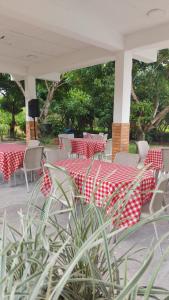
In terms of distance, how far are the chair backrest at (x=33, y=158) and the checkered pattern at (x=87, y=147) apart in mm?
1884

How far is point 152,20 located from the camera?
4668mm

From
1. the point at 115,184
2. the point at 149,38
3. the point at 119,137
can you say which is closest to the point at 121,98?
the point at 119,137

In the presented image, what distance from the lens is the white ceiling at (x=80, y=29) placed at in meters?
3.91

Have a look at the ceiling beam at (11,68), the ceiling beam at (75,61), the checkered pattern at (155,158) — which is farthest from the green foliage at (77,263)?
the ceiling beam at (11,68)

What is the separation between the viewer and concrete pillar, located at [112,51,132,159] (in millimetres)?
5531

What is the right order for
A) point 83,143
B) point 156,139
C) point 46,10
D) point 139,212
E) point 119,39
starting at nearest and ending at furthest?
1. point 139,212
2. point 46,10
3. point 119,39
4. point 83,143
5. point 156,139

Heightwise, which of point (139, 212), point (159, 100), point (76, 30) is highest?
point (76, 30)

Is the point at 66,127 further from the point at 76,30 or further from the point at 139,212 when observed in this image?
the point at 139,212

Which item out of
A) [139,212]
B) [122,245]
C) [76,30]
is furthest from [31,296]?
[76,30]

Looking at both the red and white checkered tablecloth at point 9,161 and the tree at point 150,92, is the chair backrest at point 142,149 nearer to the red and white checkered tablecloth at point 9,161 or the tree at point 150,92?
the red and white checkered tablecloth at point 9,161

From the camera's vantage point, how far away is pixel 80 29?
14.5ft

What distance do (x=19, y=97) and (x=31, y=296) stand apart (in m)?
12.4

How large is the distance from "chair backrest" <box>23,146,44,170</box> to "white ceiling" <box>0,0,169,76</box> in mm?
2106

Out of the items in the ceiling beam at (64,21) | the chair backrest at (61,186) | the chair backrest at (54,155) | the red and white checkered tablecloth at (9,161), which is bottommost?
the red and white checkered tablecloth at (9,161)
